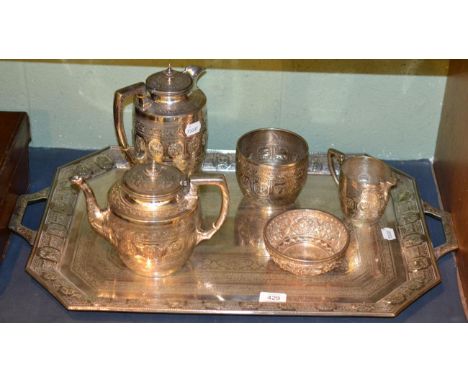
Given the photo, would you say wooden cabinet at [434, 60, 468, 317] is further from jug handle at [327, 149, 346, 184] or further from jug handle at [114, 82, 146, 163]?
jug handle at [114, 82, 146, 163]

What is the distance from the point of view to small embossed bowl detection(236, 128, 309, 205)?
4.55ft

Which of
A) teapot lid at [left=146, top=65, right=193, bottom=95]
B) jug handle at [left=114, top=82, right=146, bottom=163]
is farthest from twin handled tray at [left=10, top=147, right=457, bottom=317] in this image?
teapot lid at [left=146, top=65, right=193, bottom=95]

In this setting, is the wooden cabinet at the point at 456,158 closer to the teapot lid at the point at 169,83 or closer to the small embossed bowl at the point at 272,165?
the small embossed bowl at the point at 272,165

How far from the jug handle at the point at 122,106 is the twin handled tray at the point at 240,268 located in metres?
0.11

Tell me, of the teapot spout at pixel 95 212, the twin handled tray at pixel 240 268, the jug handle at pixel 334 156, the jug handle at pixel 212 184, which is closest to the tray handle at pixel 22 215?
the twin handled tray at pixel 240 268

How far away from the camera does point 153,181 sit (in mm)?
1213

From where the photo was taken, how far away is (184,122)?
1373mm

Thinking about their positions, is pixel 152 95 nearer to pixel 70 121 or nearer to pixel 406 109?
pixel 70 121

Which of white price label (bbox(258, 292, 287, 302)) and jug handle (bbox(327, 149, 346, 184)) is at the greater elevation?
jug handle (bbox(327, 149, 346, 184))

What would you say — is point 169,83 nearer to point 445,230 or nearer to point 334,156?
point 334,156

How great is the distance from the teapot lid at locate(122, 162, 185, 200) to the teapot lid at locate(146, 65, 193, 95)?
0.18 metres

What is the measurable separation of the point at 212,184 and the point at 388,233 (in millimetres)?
359

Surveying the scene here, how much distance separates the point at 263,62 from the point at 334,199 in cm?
29

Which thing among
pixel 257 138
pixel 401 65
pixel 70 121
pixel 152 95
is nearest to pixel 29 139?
pixel 70 121
